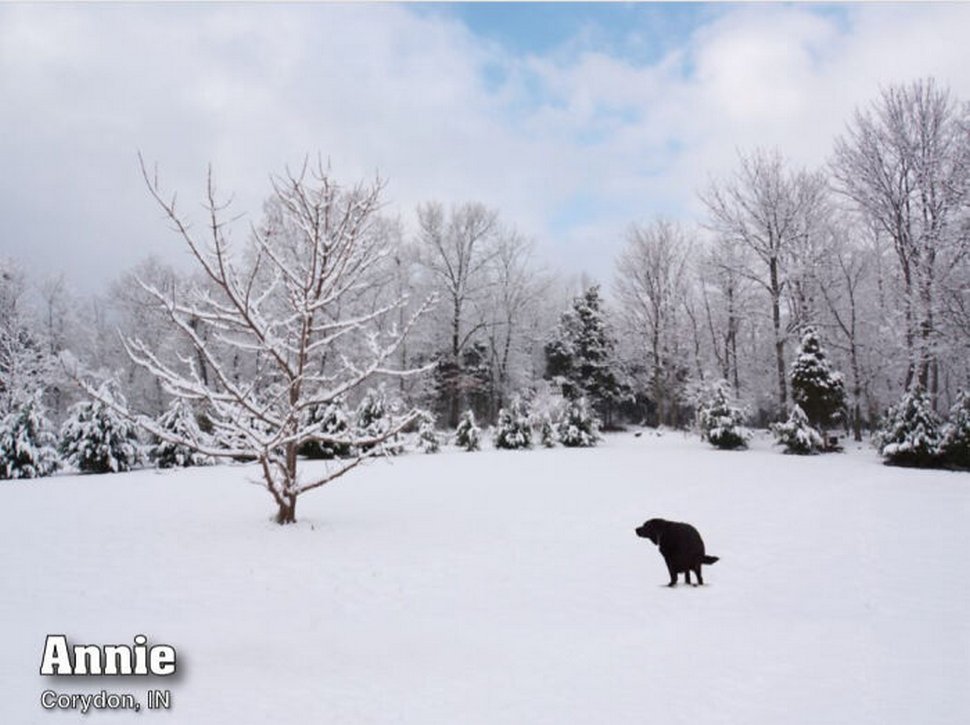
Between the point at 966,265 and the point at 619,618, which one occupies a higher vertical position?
the point at 966,265

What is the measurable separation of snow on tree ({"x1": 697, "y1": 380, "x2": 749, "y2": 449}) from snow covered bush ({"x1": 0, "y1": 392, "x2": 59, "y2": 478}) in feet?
71.6

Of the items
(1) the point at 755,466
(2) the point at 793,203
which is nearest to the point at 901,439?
(1) the point at 755,466

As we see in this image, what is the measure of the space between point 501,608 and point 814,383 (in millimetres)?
18910

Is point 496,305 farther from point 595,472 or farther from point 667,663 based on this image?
point 667,663

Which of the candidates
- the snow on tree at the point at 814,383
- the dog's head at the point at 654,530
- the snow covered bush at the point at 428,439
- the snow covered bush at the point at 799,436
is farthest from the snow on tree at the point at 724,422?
the dog's head at the point at 654,530

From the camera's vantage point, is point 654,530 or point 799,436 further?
point 799,436

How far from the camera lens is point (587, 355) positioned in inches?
1419

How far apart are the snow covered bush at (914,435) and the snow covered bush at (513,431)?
1221 cm

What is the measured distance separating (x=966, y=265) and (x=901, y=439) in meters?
6.02

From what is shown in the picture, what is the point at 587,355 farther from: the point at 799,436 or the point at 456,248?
the point at 799,436

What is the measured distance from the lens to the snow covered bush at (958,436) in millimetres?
15383

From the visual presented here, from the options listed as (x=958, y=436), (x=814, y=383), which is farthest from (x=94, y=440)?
(x=958, y=436)

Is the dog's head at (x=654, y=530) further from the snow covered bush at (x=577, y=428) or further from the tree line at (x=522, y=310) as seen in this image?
the snow covered bush at (x=577, y=428)

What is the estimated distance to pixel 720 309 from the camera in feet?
111
